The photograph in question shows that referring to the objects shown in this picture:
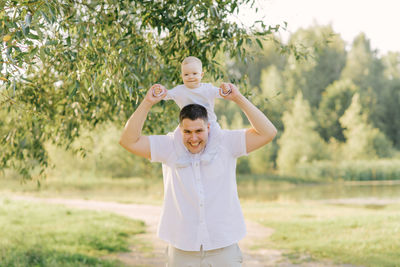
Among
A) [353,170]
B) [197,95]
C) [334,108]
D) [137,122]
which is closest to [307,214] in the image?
[197,95]

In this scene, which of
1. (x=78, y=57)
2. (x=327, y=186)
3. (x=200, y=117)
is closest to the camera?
(x=200, y=117)

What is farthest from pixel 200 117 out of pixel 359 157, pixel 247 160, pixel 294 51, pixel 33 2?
pixel 359 157

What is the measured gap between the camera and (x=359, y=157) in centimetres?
3509

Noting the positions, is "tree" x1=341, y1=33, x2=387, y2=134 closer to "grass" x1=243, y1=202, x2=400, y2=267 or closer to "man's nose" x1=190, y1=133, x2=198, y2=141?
"grass" x1=243, y1=202, x2=400, y2=267

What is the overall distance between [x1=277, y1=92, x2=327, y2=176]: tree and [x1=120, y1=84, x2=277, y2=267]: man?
31.5m

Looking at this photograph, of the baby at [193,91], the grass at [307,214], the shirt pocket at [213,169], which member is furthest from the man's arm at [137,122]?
the grass at [307,214]

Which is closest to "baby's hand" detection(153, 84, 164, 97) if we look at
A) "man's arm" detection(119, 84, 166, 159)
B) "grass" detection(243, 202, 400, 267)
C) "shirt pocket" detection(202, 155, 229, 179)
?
"man's arm" detection(119, 84, 166, 159)

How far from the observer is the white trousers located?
9.09 feet

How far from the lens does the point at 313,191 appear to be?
84.9 ft

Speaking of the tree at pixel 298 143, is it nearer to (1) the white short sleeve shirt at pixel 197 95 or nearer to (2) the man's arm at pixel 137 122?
(1) the white short sleeve shirt at pixel 197 95

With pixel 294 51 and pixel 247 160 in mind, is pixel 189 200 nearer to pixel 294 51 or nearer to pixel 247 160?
pixel 294 51

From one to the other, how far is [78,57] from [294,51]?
10.4 ft

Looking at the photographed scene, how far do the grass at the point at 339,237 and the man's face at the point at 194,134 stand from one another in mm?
5917

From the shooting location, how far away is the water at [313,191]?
22.5 meters
